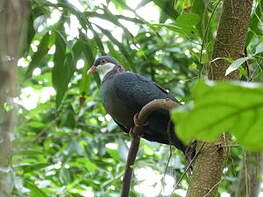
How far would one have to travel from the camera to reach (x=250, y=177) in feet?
4.61

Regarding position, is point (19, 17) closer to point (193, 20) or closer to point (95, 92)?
point (193, 20)

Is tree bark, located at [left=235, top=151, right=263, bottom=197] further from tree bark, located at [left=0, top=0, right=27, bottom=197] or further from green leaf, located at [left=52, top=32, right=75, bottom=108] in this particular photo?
green leaf, located at [left=52, top=32, right=75, bottom=108]

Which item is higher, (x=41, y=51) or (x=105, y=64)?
(x=41, y=51)

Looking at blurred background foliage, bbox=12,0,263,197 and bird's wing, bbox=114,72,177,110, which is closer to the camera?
blurred background foliage, bbox=12,0,263,197

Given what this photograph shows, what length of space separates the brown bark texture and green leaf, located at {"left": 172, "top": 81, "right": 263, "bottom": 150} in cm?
107

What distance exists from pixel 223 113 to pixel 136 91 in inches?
96.2

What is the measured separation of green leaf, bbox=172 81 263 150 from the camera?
1.72 feet

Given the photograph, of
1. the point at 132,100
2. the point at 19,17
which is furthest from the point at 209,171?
the point at 132,100

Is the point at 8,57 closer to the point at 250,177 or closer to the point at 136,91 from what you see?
the point at 250,177

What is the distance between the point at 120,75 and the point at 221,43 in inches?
55.4

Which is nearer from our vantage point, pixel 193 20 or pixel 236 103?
pixel 236 103

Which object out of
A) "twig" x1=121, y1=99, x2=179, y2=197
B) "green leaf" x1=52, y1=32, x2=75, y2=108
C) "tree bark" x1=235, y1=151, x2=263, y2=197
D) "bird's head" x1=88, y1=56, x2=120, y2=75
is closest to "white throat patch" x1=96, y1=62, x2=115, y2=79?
"bird's head" x1=88, y1=56, x2=120, y2=75

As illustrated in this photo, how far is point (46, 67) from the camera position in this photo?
4578 mm

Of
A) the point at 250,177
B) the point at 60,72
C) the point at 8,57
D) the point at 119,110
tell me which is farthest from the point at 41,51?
the point at 8,57
